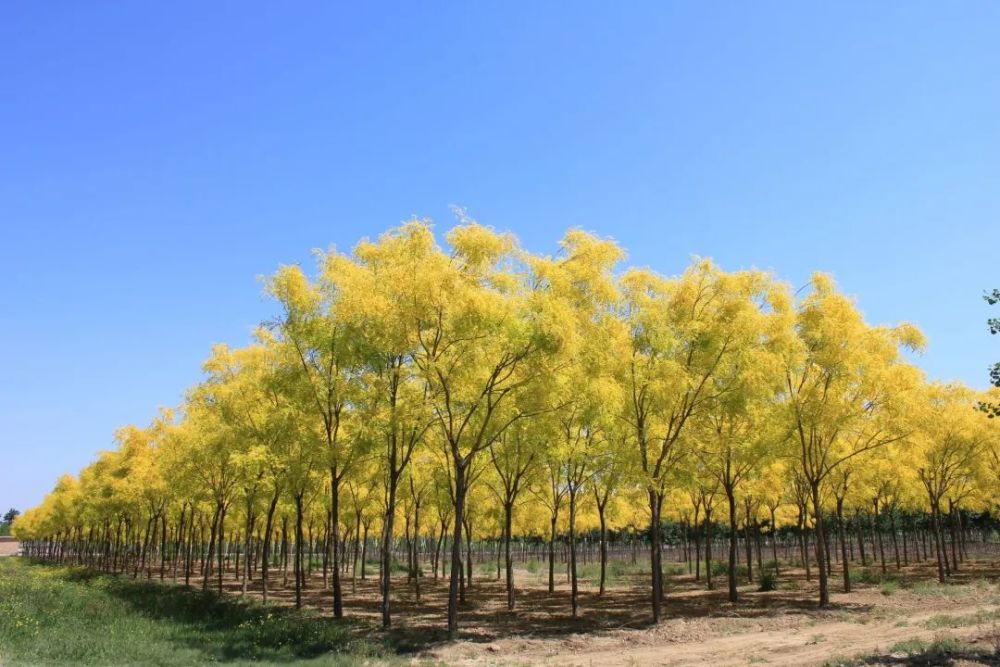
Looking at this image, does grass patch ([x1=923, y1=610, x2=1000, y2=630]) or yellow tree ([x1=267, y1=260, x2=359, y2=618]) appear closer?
grass patch ([x1=923, y1=610, x2=1000, y2=630])

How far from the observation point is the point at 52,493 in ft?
285

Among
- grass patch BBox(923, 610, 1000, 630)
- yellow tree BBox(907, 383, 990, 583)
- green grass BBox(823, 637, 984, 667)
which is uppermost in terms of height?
yellow tree BBox(907, 383, 990, 583)

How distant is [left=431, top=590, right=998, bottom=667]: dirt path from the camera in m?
15.9

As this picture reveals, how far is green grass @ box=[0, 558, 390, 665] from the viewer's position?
15.3 m

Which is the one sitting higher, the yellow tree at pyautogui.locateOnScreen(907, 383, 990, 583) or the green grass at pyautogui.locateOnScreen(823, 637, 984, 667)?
the yellow tree at pyautogui.locateOnScreen(907, 383, 990, 583)

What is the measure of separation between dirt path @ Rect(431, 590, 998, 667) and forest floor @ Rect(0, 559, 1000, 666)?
0.03 m

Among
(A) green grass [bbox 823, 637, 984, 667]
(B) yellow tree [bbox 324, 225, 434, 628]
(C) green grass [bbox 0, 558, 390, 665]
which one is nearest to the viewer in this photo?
(A) green grass [bbox 823, 637, 984, 667]

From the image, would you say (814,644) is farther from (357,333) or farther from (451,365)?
(357,333)

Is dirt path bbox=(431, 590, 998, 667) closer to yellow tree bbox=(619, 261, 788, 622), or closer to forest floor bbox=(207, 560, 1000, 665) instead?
forest floor bbox=(207, 560, 1000, 665)

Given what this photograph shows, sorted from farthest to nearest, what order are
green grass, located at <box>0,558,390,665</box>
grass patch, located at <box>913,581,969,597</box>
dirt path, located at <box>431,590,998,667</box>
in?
grass patch, located at <box>913,581,969,597</box>, dirt path, located at <box>431,590,998,667</box>, green grass, located at <box>0,558,390,665</box>

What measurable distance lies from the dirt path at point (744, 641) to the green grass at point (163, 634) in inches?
127

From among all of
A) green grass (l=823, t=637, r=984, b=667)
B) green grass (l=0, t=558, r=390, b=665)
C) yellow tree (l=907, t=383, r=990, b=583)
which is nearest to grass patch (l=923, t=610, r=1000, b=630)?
green grass (l=823, t=637, r=984, b=667)

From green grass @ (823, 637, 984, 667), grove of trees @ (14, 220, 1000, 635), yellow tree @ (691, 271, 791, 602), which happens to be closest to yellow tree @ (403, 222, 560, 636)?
grove of trees @ (14, 220, 1000, 635)

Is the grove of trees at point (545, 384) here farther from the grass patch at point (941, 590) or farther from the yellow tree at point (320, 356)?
the grass patch at point (941, 590)
